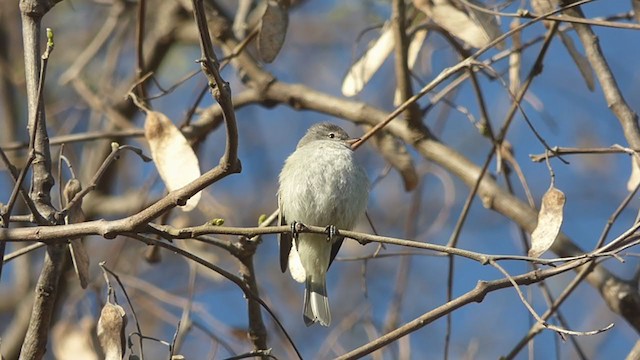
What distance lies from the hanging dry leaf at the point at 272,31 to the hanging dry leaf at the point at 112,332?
47.8 inches

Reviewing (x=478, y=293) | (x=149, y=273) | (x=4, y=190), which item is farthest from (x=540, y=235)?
(x=4, y=190)

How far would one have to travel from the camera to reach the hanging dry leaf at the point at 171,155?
2.75 m

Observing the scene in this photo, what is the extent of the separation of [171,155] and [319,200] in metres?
1.30

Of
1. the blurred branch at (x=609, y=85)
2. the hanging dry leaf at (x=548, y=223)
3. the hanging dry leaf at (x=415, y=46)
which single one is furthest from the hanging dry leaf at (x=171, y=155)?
the blurred branch at (x=609, y=85)

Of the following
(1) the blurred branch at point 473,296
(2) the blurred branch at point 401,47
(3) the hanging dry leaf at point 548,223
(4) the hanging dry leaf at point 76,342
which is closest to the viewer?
(1) the blurred branch at point 473,296

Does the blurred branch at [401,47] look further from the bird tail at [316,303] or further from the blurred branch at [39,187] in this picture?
the blurred branch at [39,187]

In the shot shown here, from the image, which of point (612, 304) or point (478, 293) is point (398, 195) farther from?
point (478, 293)

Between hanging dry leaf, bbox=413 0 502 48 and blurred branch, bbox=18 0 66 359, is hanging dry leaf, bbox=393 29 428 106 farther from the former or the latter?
blurred branch, bbox=18 0 66 359

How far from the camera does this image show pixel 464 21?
3373 mm

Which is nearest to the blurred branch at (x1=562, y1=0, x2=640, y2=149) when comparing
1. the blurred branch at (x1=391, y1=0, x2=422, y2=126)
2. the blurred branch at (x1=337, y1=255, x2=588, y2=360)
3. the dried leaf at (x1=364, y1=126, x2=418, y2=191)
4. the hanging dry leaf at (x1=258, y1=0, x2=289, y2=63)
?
the blurred branch at (x1=391, y1=0, x2=422, y2=126)

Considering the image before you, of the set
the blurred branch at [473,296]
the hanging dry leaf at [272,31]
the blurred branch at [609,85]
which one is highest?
the hanging dry leaf at [272,31]

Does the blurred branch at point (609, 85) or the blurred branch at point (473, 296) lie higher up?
the blurred branch at point (609, 85)

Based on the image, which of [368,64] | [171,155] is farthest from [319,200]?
[171,155]

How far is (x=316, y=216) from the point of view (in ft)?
13.4
